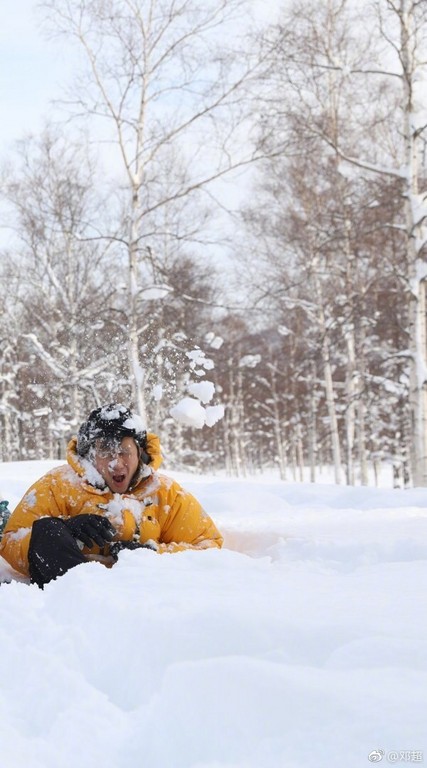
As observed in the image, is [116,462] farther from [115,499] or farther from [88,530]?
[88,530]

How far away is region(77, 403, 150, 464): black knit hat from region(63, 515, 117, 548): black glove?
423 mm

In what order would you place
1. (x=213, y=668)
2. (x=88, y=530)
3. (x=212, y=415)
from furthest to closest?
1. (x=212, y=415)
2. (x=88, y=530)
3. (x=213, y=668)

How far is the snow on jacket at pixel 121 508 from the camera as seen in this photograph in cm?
277

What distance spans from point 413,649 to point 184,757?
0.52 metres

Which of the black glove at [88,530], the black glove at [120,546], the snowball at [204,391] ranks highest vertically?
the snowball at [204,391]

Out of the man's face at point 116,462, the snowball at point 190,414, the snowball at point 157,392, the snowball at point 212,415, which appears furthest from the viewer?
the snowball at point 157,392

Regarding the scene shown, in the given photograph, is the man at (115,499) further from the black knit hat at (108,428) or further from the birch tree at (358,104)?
the birch tree at (358,104)

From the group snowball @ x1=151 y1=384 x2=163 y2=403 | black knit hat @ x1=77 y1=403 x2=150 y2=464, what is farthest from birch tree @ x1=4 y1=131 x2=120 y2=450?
black knit hat @ x1=77 y1=403 x2=150 y2=464

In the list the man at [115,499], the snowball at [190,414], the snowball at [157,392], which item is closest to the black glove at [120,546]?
the man at [115,499]

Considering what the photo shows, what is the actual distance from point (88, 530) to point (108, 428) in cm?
52

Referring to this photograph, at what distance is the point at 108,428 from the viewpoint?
2.88 meters

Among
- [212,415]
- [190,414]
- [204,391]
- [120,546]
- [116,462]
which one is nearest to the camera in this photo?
[120,546]

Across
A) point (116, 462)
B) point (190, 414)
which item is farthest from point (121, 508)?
point (190, 414)

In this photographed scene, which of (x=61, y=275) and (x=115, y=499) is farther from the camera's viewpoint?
(x=61, y=275)
